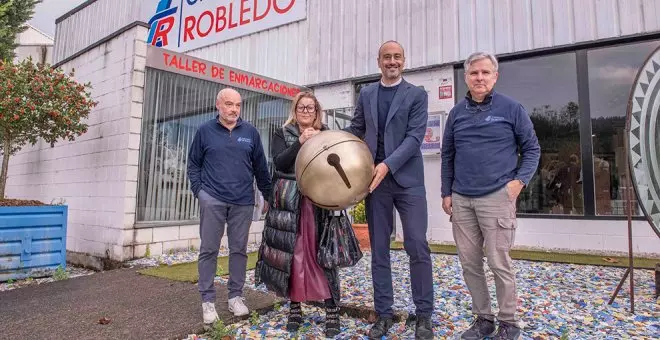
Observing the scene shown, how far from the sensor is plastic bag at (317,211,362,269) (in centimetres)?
274

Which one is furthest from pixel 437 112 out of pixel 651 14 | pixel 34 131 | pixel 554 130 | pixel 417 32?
pixel 34 131

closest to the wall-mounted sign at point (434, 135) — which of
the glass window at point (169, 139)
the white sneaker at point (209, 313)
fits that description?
the glass window at point (169, 139)

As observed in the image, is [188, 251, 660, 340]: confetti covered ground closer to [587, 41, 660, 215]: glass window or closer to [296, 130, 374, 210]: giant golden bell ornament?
[296, 130, 374, 210]: giant golden bell ornament

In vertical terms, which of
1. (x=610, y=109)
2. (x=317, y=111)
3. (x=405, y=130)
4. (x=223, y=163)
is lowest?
(x=223, y=163)

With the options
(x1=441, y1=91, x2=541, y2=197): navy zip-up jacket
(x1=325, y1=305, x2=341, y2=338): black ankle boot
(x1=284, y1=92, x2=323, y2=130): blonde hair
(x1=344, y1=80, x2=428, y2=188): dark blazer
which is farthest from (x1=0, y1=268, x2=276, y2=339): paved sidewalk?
(x1=441, y1=91, x2=541, y2=197): navy zip-up jacket

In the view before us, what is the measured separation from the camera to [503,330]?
2.49 meters

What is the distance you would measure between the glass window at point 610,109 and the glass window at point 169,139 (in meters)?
5.89

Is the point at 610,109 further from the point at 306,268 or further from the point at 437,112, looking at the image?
the point at 306,268

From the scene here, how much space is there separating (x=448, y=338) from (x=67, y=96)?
Answer: 5.58 meters

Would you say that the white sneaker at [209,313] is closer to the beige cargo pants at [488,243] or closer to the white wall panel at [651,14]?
the beige cargo pants at [488,243]

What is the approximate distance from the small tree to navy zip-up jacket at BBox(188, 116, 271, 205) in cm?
342

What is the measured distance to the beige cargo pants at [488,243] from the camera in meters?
2.45

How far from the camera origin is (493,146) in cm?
251

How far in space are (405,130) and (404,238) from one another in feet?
2.40
